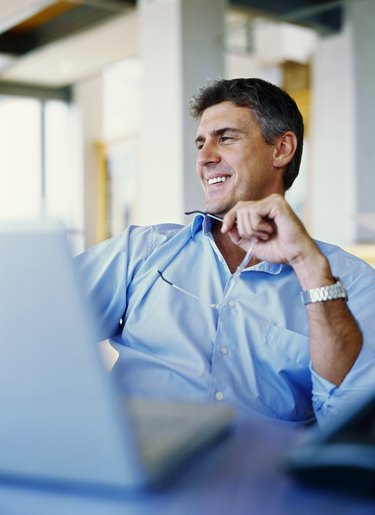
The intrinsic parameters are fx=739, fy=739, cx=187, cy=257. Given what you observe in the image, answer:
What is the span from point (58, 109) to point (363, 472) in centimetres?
1029

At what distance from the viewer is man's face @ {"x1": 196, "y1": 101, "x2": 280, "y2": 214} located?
1920 mm

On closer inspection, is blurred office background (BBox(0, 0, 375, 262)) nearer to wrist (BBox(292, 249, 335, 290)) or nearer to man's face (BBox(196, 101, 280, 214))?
man's face (BBox(196, 101, 280, 214))

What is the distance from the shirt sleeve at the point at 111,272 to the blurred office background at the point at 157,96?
6.85 ft

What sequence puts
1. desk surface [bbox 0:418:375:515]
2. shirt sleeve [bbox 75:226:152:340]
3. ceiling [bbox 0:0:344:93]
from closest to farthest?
desk surface [bbox 0:418:375:515] → shirt sleeve [bbox 75:226:152:340] → ceiling [bbox 0:0:344:93]

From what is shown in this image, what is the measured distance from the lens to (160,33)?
19.5 feet

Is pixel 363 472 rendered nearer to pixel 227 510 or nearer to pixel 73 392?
pixel 227 510

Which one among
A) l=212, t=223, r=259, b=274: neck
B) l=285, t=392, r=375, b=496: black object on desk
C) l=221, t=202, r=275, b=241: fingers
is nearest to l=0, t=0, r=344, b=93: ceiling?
l=212, t=223, r=259, b=274: neck

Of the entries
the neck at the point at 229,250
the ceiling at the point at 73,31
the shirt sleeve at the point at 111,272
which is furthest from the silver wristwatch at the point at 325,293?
the ceiling at the point at 73,31

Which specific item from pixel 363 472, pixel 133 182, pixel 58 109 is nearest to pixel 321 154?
pixel 133 182

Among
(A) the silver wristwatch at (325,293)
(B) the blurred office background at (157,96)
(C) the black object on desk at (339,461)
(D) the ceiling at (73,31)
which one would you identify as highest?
(D) the ceiling at (73,31)

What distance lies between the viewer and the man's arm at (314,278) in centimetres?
144

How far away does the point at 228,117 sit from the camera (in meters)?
1.93

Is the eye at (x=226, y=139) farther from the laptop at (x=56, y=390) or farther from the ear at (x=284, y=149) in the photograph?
the laptop at (x=56, y=390)

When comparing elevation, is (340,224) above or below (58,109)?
below
